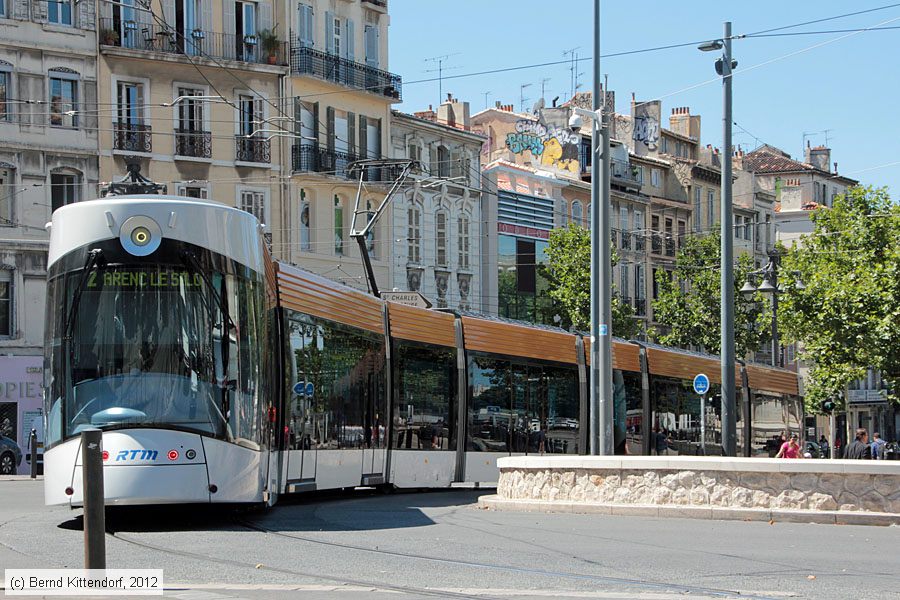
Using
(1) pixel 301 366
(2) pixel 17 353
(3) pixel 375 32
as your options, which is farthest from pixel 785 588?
(3) pixel 375 32

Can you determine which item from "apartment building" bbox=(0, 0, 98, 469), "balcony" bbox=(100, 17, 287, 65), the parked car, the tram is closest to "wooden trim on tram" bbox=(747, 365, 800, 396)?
the tram

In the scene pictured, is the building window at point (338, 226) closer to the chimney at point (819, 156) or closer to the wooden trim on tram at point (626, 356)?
the wooden trim on tram at point (626, 356)

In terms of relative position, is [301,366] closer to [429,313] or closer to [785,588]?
[429,313]

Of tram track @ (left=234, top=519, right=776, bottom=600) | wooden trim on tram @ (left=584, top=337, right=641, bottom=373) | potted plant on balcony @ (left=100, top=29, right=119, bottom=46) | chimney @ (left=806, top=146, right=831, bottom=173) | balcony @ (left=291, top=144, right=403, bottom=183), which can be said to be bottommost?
tram track @ (left=234, top=519, right=776, bottom=600)

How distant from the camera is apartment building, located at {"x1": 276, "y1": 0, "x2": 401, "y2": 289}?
158 ft

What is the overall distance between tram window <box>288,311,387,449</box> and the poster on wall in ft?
70.3

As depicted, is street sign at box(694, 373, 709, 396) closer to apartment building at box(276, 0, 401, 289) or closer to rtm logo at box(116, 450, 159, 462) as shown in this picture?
apartment building at box(276, 0, 401, 289)

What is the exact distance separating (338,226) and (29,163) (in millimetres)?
11304

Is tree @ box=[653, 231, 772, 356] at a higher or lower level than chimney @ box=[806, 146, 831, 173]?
lower

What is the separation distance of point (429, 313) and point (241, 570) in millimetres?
13462

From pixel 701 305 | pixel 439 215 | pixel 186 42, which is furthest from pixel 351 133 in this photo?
pixel 701 305

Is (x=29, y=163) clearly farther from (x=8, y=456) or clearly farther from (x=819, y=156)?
(x=819, y=156)

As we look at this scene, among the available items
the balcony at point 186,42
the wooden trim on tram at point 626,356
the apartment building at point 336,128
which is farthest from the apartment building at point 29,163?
the wooden trim on tram at point 626,356

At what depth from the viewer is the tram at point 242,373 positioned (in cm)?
1481
